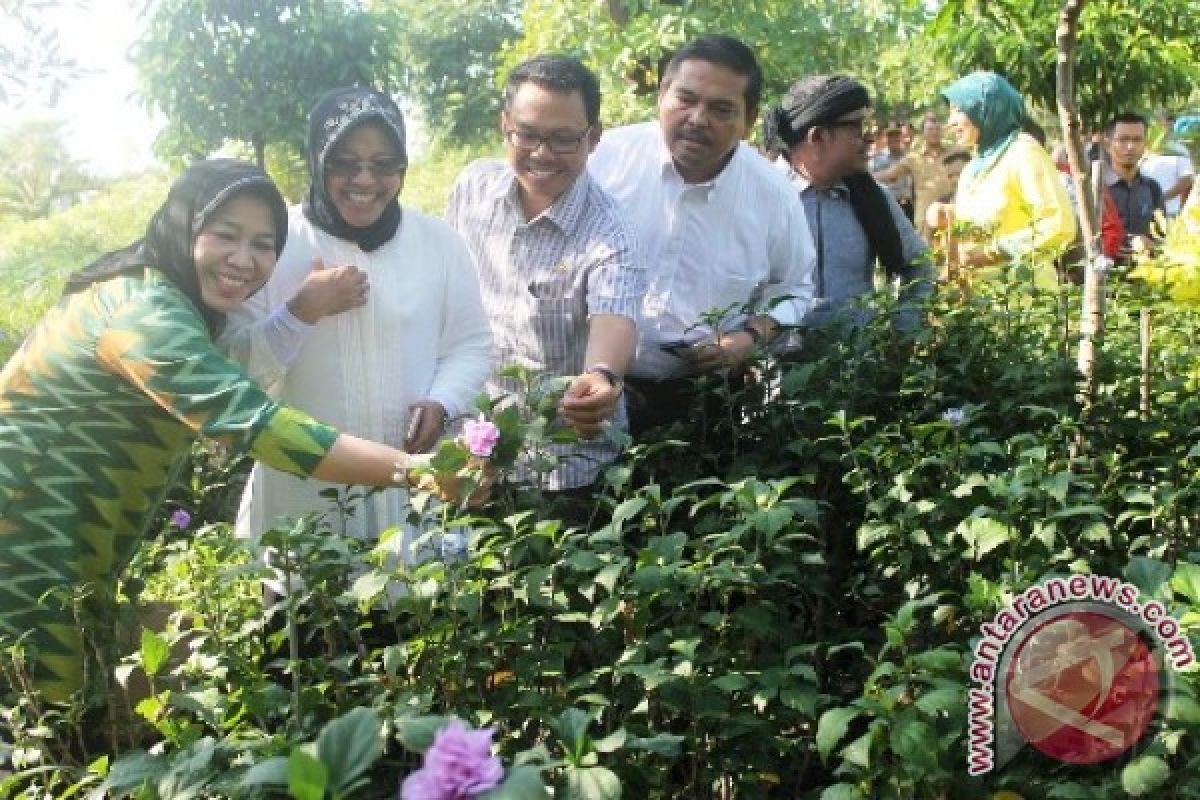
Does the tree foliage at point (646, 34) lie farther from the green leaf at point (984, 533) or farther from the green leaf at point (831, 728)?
the green leaf at point (831, 728)

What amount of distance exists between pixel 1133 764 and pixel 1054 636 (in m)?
0.28

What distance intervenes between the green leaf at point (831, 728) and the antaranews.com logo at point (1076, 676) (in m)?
0.16

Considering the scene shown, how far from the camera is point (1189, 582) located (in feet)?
5.50

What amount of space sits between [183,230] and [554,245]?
869 millimetres

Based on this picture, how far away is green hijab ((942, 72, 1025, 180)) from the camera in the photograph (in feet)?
14.9

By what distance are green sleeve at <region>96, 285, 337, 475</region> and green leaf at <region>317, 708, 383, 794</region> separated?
900 millimetres

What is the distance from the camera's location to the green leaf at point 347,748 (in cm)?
109

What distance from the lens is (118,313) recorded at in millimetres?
2045

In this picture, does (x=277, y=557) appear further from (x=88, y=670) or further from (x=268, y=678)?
(x=88, y=670)

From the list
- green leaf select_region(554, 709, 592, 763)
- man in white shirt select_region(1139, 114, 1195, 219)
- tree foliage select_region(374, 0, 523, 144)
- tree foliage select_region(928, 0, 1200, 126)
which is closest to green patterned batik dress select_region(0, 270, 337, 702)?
green leaf select_region(554, 709, 592, 763)

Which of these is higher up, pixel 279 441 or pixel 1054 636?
pixel 279 441

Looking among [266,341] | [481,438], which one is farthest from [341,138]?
[481,438]

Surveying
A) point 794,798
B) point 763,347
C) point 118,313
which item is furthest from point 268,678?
point 763,347

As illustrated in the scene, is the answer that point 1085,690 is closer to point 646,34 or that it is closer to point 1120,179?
A: point 1120,179
